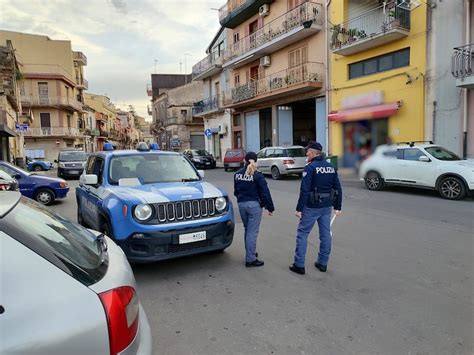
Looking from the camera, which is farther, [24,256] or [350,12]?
[350,12]

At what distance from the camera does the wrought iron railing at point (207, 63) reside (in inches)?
1256

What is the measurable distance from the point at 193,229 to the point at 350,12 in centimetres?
1211

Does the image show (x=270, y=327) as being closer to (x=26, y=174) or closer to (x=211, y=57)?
(x=26, y=174)

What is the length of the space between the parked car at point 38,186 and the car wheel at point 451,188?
11507 mm

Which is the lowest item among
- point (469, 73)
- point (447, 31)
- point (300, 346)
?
point (300, 346)

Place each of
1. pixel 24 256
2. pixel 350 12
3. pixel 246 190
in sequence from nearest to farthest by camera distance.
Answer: pixel 24 256
pixel 246 190
pixel 350 12

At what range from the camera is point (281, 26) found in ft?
74.8

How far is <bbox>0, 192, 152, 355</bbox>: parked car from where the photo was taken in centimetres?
156

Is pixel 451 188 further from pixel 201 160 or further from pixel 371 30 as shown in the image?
pixel 201 160

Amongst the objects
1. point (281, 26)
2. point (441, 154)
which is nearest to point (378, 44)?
point (441, 154)

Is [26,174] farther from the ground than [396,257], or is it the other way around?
[26,174]

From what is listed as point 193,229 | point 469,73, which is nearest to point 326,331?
point 193,229

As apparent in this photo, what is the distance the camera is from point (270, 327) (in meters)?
3.36

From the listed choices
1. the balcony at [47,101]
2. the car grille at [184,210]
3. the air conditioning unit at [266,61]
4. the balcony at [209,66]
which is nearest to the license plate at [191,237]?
the car grille at [184,210]
